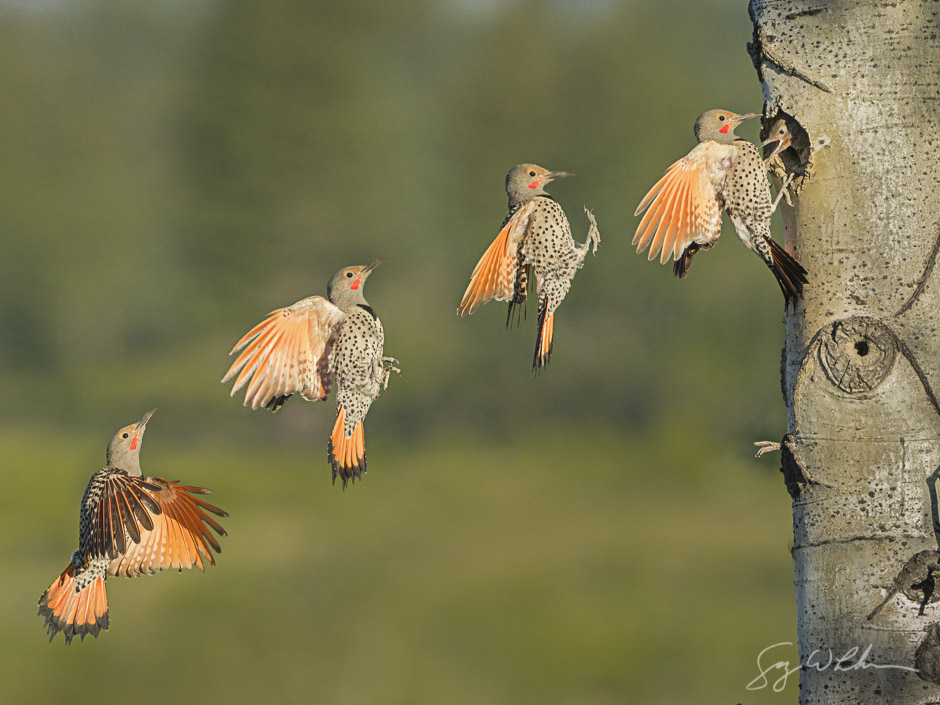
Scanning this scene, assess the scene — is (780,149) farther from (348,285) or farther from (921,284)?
(348,285)

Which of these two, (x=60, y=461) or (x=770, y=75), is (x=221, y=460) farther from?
(x=770, y=75)

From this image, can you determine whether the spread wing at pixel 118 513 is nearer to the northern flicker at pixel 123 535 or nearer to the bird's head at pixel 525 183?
the northern flicker at pixel 123 535

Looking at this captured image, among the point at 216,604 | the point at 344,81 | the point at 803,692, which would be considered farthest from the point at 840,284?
the point at 344,81

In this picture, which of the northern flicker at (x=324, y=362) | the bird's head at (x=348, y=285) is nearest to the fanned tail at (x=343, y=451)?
the northern flicker at (x=324, y=362)

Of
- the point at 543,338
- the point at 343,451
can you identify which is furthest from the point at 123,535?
the point at 543,338

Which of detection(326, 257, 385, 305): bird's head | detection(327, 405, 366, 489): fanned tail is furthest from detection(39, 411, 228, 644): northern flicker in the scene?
detection(326, 257, 385, 305): bird's head

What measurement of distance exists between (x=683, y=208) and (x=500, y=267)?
268mm

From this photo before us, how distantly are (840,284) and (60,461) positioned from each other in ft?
31.9

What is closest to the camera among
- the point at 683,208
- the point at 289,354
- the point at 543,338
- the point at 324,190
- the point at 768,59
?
the point at 289,354

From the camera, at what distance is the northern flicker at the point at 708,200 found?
1351 mm

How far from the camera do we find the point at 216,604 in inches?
304

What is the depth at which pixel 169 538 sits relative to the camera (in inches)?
50.3

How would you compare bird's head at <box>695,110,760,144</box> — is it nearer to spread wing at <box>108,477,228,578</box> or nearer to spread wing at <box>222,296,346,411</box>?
spread wing at <box>222,296,346,411</box>

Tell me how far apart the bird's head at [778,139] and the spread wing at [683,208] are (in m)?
0.12
